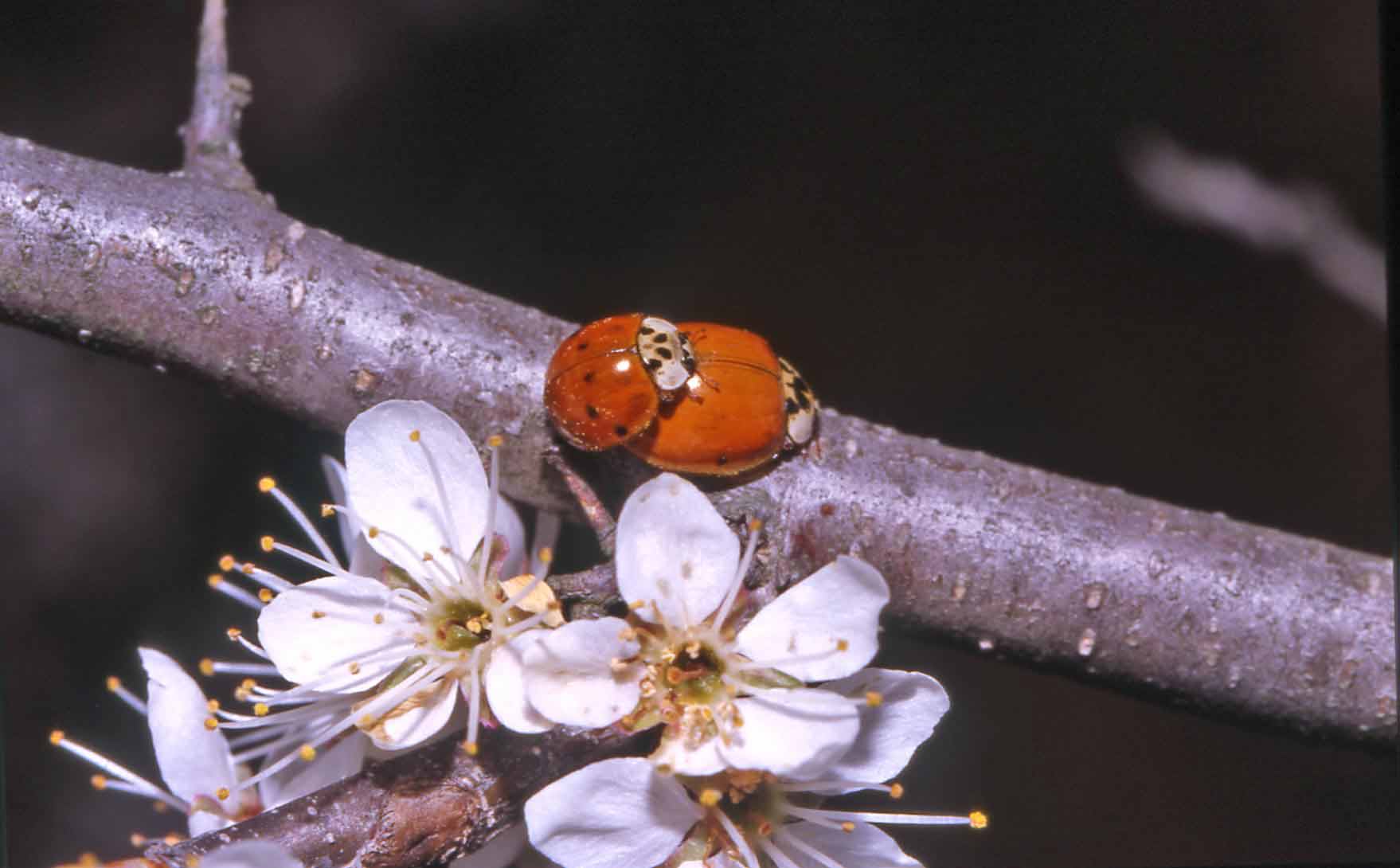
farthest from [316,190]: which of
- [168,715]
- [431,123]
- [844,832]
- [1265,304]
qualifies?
[1265,304]

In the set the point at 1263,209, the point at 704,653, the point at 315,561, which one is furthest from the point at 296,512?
the point at 1263,209

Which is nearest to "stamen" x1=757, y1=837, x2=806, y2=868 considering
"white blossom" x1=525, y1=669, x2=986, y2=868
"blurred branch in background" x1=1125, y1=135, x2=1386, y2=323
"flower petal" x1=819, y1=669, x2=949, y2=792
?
"white blossom" x1=525, y1=669, x2=986, y2=868

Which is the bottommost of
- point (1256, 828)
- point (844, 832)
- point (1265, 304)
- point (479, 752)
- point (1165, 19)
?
point (1256, 828)

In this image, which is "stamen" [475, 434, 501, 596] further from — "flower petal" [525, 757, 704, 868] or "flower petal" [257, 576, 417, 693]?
"flower petal" [525, 757, 704, 868]

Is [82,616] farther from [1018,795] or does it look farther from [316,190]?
[1018,795]

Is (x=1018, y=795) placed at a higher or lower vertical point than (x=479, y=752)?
lower
